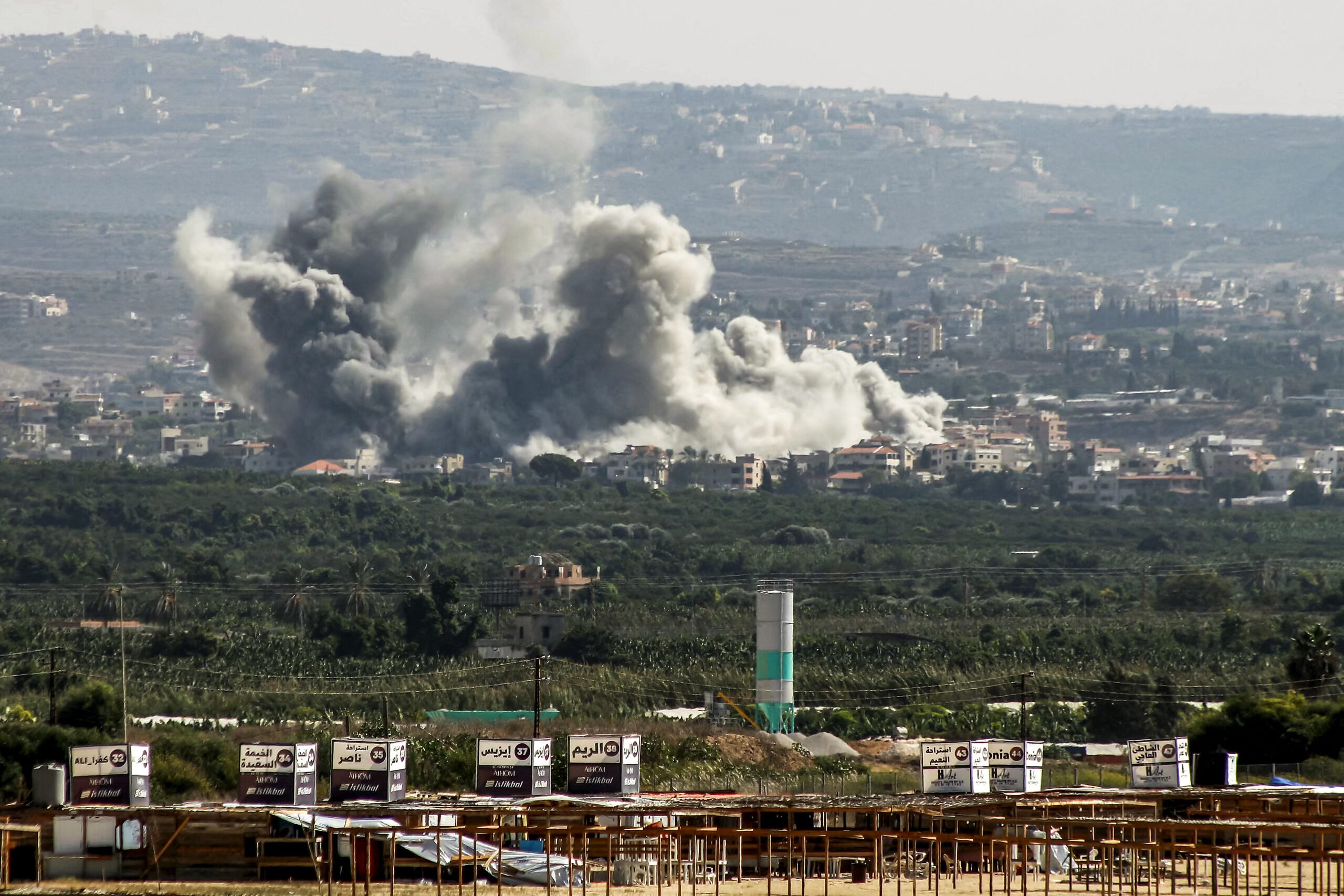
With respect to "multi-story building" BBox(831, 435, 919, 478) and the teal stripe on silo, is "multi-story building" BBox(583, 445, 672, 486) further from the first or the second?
the teal stripe on silo

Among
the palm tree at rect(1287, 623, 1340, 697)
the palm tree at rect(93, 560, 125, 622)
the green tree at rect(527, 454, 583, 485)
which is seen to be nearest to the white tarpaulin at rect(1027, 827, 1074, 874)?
the palm tree at rect(1287, 623, 1340, 697)

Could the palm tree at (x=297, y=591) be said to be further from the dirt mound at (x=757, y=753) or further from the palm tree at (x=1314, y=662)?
Result: the palm tree at (x=1314, y=662)

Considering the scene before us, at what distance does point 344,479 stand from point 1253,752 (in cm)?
10989

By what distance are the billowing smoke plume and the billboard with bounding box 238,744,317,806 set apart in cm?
12975

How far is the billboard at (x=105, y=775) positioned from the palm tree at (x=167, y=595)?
5137 cm

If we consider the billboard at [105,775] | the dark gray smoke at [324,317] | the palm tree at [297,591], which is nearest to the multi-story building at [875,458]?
the dark gray smoke at [324,317]

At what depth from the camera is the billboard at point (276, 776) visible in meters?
32.7

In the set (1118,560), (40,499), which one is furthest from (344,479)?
(1118,560)

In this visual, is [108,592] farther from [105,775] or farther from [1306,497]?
[1306,497]

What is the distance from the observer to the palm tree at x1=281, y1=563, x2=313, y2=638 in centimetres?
9106

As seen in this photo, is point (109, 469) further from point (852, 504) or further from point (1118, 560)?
point (1118, 560)

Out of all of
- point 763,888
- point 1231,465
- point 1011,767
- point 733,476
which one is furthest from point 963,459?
point 763,888

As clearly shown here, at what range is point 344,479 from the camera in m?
156

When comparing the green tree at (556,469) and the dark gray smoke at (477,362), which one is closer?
the green tree at (556,469)
